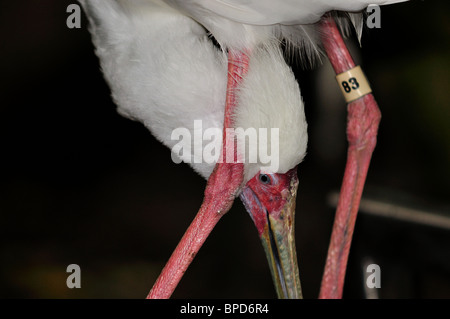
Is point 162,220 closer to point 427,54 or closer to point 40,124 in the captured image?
point 40,124

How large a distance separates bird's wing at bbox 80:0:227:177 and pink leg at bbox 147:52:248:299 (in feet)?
0.22

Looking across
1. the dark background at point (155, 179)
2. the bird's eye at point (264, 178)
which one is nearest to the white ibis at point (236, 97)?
the bird's eye at point (264, 178)

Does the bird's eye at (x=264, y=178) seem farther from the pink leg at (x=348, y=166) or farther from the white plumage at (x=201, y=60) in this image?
the pink leg at (x=348, y=166)

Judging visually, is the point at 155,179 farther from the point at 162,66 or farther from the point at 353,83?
the point at 353,83

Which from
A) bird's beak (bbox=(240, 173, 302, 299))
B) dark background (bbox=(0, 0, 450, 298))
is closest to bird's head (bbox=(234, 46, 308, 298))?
bird's beak (bbox=(240, 173, 302, 299))

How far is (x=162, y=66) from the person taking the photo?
1070 millimetres

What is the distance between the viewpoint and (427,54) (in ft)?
5.46

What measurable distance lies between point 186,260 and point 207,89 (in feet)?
1.04

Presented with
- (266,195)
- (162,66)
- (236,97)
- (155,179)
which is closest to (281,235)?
(266,195)

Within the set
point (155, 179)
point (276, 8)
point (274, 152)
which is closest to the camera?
point (276, 8)

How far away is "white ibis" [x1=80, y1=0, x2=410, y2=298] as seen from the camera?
960 mm

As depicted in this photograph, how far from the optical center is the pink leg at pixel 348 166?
98 centimetres

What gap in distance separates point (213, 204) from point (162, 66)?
0.28m

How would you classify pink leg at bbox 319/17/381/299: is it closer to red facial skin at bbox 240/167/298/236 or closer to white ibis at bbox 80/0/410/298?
white ibis at bbox 80/0/410/298
